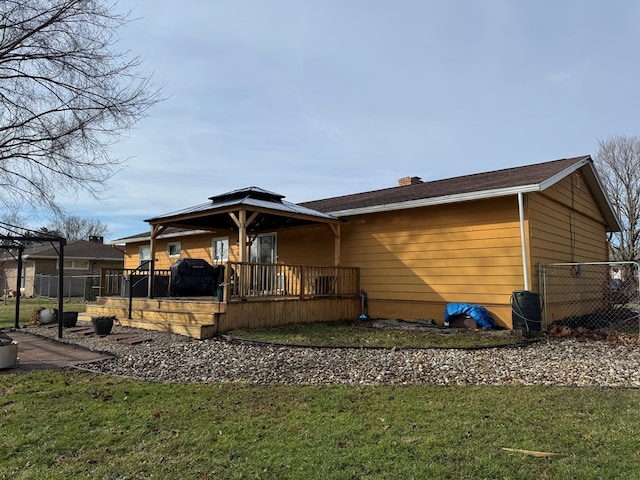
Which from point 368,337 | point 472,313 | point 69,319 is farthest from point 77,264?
point 472,313

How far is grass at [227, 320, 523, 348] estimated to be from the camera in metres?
7.55

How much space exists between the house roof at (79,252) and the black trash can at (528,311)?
2837cm

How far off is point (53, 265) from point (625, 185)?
38645 millimetres

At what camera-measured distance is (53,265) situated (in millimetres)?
30312

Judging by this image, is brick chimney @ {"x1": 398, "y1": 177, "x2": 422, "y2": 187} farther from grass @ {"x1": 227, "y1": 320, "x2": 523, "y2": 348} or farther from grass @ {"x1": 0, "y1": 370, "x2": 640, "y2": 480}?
grass @ {"x1": 0, "y1": 370, "x2": 640, "y2": 480}

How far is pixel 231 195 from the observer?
11.3m

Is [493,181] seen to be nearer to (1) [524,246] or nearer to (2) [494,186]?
(2) [494,186]

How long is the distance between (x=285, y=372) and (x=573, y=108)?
12118 mm

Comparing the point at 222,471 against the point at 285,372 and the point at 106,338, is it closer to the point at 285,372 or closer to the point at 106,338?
the point at 285,372

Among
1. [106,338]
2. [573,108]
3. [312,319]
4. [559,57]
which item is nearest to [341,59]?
[559,57]

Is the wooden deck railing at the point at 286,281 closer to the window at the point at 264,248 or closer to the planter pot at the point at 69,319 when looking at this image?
the window at the point at 264,248

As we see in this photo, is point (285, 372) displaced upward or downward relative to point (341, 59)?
downward

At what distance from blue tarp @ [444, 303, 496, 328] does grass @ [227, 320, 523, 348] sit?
1.45 ft

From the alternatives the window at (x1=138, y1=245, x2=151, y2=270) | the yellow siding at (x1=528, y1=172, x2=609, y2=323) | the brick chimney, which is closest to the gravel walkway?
the yellow siding at (x1=528, y1=172, x2=609, y2=323)
